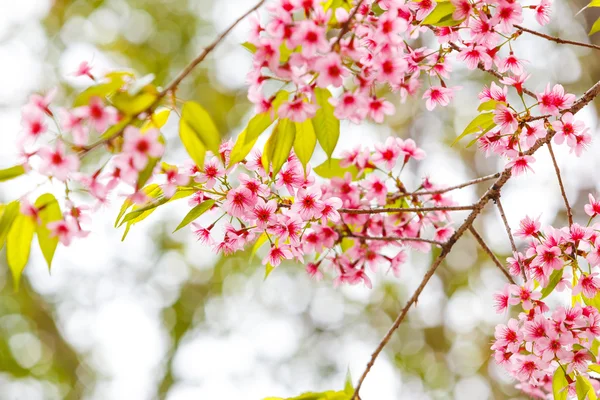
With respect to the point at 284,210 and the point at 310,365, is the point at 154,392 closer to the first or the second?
the point at 310,365

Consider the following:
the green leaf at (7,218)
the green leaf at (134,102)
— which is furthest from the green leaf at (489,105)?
the green leaf at (7,218)

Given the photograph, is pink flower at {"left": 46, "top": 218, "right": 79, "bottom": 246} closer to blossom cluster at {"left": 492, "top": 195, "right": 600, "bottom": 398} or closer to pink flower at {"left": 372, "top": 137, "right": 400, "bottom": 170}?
pink flower at {"left": 372, "top": 137, "right": 400, "bottom": 170}

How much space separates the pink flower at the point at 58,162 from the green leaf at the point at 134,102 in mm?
96

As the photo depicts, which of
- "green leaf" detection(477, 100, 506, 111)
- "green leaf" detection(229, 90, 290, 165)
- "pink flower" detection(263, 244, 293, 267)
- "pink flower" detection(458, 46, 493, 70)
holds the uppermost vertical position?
"pink flower" detection(458, 46, 493, 70)

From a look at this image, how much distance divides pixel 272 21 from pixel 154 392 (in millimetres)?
6239

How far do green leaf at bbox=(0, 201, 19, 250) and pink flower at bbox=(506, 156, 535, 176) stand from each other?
0.99 metres

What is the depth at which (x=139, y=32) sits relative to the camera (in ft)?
20.3

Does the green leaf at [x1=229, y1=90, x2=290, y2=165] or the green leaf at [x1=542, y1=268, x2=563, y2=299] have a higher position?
the green leaf at [x1=229, y1=90, x2=290, y2=165]

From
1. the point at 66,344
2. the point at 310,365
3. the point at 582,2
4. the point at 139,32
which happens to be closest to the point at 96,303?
the point at 66,344

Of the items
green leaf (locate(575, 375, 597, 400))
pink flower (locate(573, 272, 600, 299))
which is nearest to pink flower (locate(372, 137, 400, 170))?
pink flower (locate(573, 272, 600, 299))

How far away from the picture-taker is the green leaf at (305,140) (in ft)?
3.37

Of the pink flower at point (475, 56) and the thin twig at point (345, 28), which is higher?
the pink flower at point (475, 56)

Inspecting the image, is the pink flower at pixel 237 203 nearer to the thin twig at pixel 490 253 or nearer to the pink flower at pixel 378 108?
the pink flower at pixel 378 108

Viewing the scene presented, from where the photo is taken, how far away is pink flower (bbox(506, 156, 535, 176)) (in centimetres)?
121
